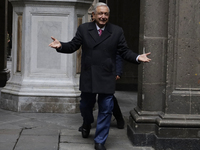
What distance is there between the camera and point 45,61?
8.23 meters

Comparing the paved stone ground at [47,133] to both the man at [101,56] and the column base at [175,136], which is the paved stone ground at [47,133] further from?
the man at [101,56]

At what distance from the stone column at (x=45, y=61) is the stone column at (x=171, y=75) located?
2.52 m

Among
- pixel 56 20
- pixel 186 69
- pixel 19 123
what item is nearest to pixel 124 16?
pixel 56 20

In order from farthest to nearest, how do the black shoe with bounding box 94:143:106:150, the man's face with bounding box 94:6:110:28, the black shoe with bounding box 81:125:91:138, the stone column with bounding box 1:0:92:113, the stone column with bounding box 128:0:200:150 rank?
the stone column with bounding box 1:0:92:113, the black shoe with bounding box 81:125:91:138, the stone column with bounding box 128:0:200:150, the black shoe with bounding box 94:143:106:150, the man's face with bounding box 94:6:110:28

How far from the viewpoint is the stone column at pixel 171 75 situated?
18.6 feet

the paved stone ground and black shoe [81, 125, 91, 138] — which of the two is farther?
black shoe [81, 125, 91, 138]

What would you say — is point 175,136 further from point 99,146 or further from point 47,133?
point 47,133

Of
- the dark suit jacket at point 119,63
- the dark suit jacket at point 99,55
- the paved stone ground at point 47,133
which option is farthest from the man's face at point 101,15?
the paved stone ground at point 47,133

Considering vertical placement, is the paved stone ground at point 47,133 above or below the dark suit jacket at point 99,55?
below

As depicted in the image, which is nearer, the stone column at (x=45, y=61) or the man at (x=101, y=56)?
the man at (x=101, y=56)

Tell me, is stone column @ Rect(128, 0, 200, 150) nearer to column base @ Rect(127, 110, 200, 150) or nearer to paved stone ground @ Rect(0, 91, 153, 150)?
column base @ Rect(127, 110, 200, 150)

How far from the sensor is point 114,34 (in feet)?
18.1

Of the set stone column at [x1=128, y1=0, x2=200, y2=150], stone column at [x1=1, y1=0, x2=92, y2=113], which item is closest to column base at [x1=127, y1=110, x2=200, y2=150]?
stone column at [x1=128, y1=0, x2=200, y2=150]

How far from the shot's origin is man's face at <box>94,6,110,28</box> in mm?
5352
